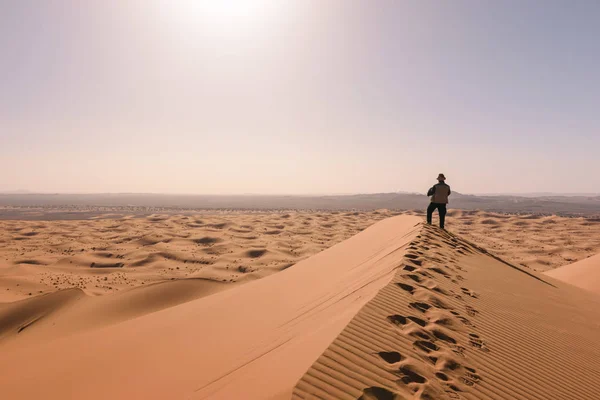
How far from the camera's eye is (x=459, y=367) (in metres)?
3.03

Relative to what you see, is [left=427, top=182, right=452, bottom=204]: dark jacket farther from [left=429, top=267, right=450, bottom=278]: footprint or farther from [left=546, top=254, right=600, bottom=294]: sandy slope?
[left=429, top=267, right=450, bottom=278]: footprint

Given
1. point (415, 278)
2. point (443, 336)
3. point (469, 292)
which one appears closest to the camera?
point (443, 336)

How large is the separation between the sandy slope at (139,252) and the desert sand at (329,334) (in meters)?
0.43

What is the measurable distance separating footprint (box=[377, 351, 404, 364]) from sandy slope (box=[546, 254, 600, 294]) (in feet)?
33.9

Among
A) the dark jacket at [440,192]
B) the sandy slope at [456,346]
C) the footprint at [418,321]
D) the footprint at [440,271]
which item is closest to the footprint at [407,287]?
the sandy slope at [456,346]

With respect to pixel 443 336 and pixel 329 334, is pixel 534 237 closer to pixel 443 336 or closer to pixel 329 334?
pixel 443 336

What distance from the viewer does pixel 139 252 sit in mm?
15750

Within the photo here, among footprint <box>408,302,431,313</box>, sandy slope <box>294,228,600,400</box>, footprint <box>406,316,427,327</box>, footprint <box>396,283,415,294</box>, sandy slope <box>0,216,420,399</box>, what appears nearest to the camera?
sandy slope <box>294,228,600,400</box>

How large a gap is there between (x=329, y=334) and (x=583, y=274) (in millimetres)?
12519

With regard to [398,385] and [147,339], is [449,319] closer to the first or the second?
[398,385]

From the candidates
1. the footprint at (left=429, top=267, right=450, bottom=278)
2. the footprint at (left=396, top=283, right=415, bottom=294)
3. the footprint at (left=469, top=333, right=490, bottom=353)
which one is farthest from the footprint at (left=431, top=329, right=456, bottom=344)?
the footprint at (left=429, top=267, right=450, bottom=278)

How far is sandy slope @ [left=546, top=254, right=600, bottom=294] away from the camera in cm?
1005

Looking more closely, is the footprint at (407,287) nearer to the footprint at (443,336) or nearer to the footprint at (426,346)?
the footprint at (443,336)

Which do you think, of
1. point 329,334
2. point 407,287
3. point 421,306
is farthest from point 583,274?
point 329,334
